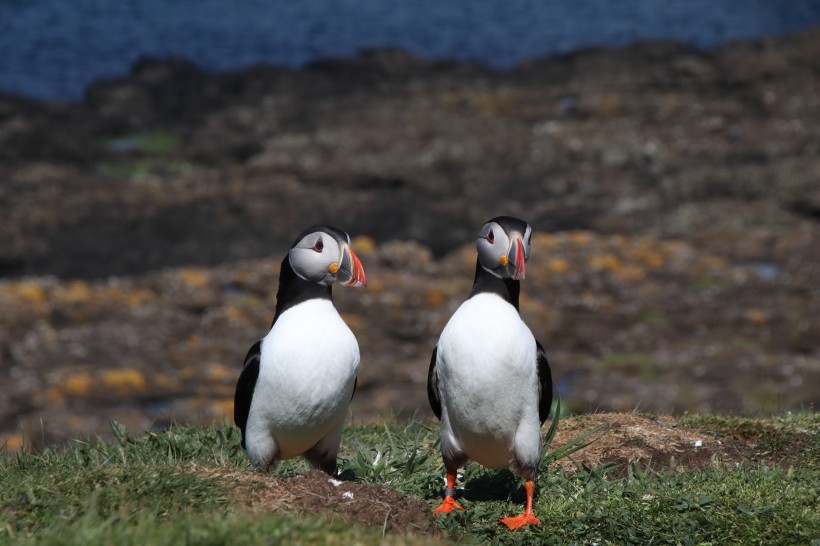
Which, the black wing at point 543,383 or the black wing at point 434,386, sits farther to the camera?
the black wing at point 434,386

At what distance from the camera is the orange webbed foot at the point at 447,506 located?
6551 mm

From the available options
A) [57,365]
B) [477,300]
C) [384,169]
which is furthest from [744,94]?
[477,300]

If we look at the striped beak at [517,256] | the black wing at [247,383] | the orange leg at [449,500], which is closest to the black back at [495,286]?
the striped beak at [517,256]

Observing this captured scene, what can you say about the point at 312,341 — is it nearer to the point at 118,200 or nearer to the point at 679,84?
the point at 118,200

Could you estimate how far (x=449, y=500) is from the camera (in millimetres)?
6699

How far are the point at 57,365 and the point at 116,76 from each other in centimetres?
1291

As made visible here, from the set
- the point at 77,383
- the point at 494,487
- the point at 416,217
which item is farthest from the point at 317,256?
the point at 416,217

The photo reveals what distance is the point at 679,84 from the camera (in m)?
26.3

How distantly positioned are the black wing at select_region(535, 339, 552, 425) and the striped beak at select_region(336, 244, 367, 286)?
48.9 inches

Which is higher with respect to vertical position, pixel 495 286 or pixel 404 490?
pixel 495 286

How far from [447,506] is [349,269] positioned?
1.66 m

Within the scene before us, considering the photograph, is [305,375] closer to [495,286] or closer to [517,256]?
[495,286]

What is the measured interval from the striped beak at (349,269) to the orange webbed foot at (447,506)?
1.51 meters

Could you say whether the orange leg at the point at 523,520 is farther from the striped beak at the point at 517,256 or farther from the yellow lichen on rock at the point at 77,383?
the yellow lichen on rock at the point at 77,383
